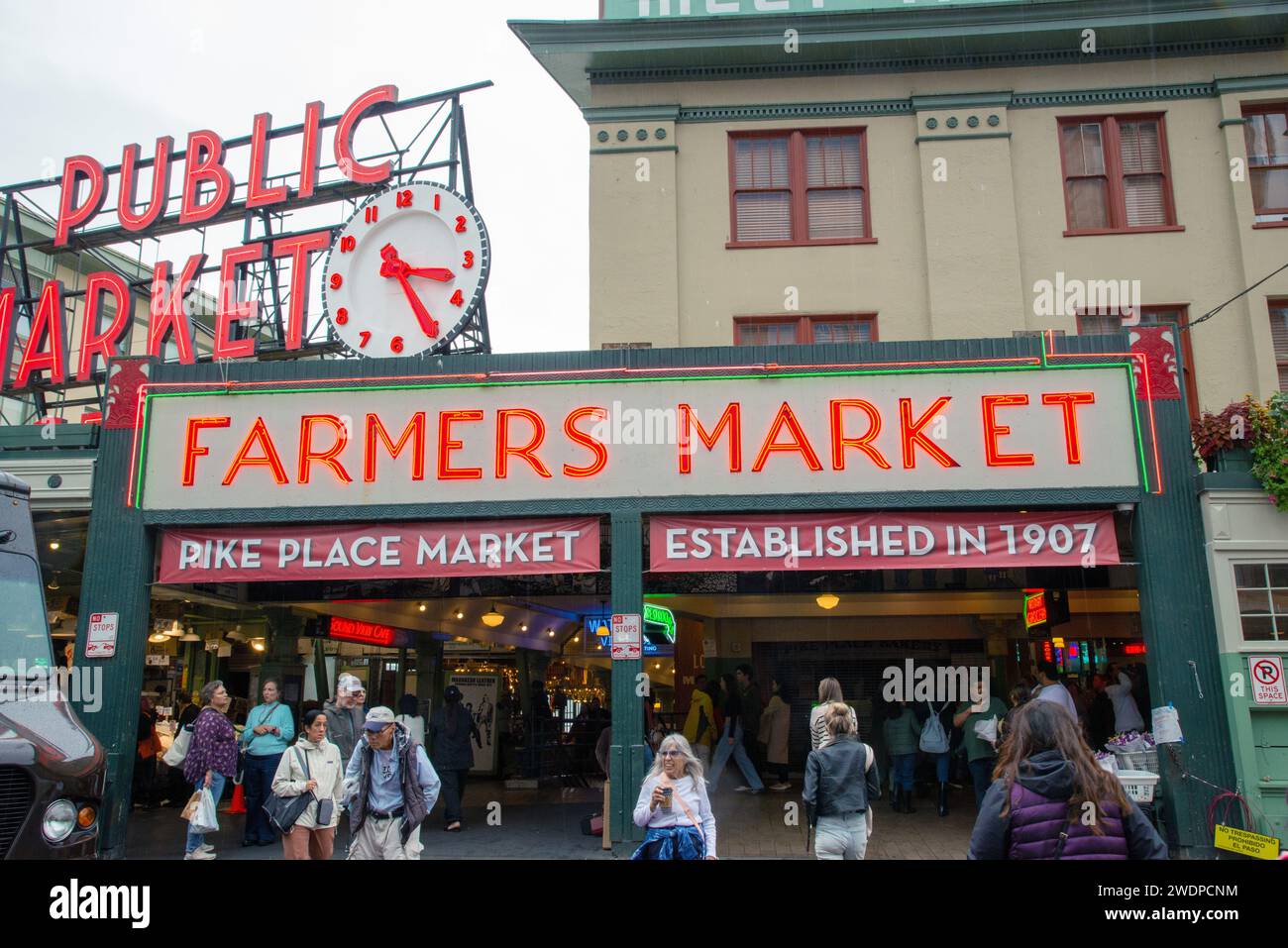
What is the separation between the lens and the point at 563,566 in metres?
12.5

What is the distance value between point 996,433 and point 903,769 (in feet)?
17.7

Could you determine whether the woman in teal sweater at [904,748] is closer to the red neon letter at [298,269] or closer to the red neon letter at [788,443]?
the red neon letter at [788,443]

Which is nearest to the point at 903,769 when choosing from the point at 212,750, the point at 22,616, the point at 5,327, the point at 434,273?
the point at 212,750

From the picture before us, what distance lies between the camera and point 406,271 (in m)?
15.2

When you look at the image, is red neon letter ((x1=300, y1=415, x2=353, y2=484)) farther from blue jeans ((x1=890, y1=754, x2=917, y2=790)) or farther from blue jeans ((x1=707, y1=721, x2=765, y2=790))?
blue jeans ((x1=890, y1=754, x2=917, y2=790))

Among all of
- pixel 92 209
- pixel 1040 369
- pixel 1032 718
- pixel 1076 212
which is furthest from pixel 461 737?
pixel 92 209

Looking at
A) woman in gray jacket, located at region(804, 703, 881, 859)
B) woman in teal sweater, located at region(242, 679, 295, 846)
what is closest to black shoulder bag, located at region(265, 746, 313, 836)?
woman in teal sweater, located at region(242, 679, 295, 846)

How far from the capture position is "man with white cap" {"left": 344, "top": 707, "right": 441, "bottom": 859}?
26.2 ft

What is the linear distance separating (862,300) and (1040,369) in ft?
11.4

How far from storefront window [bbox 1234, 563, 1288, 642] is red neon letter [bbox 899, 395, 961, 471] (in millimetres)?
3451

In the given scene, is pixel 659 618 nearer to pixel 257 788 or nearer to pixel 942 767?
pixel 942 767

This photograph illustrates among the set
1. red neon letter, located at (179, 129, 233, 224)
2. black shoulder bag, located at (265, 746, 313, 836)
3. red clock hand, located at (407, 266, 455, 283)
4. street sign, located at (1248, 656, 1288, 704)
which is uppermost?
red neon letter, located at (179, 129, 233, 224)

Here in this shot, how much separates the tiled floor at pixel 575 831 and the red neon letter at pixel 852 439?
447 centimetres

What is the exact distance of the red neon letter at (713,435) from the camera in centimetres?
1246
